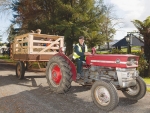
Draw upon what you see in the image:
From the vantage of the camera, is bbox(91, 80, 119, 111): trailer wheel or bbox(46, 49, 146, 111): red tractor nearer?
bbox(91, 80, 119, 111): trailer wheel

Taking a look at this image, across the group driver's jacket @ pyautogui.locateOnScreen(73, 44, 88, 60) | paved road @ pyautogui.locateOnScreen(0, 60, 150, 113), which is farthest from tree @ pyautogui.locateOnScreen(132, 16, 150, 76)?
driver's jacket @ pyautogui.locateOnScreen(73, 44, 88, 60)

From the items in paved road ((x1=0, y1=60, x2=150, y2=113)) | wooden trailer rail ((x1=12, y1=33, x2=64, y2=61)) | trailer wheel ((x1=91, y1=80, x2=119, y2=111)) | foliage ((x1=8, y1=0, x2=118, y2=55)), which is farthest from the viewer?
foliage ((x1=8, y1=0, x2=118, y2=55))

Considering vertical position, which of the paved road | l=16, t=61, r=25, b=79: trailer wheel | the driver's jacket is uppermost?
the driver's jacket

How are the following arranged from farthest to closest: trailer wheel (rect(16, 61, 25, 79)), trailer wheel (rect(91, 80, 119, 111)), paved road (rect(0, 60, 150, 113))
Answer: trailer wheel (rect(16, 61, 25, 79)) < paved road (rect(0, 60, 150, 113)) < trailer wheel (rect(91, 80, 119, 111))

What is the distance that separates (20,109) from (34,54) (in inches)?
147

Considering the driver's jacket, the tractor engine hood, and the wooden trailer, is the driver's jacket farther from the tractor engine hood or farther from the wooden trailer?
the wooden trailer

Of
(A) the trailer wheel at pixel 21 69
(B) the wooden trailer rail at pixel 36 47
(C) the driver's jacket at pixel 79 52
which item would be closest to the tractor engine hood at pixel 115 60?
(C) the driver's jacket at pixel 79 52

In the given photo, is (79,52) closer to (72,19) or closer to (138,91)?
(138,91)

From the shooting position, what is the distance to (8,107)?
17.0 ft

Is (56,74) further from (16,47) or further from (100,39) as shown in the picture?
(100,39)

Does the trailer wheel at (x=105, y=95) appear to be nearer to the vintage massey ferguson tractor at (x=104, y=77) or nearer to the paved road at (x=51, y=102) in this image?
the vintage massey ferguson tractor at (x=104, y=77)

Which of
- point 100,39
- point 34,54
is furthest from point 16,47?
point 100,39

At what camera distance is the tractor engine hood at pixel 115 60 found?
16.7 ft

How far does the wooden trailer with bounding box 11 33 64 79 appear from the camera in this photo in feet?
27.7
